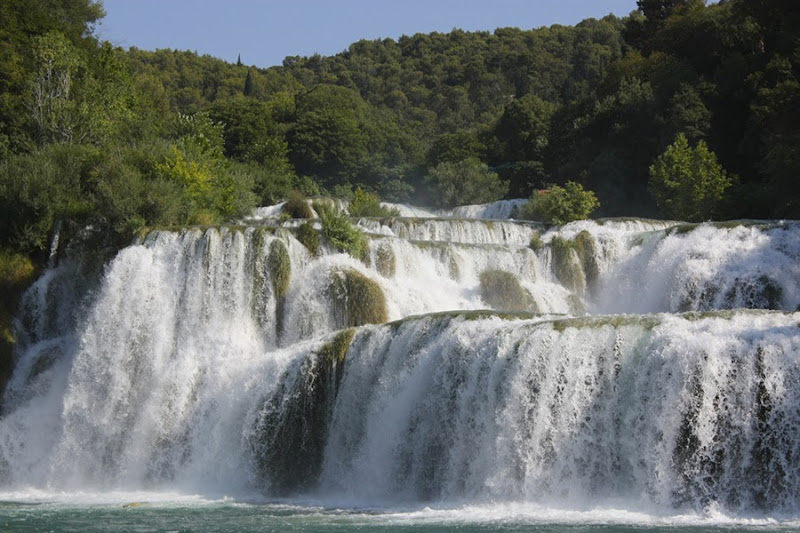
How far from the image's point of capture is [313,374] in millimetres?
22828

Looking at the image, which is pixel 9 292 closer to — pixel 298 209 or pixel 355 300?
pixel 355 300

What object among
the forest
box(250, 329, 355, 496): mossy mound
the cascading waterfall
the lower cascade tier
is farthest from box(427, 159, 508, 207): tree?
box(250, 329, 355, 496): mossy mound

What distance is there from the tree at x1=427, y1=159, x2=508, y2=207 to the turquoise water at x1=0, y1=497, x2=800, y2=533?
40.0m

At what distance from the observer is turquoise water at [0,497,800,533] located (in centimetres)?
1616

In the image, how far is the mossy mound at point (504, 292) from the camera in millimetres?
28422

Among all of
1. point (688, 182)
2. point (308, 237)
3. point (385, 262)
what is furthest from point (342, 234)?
point (688, 182)

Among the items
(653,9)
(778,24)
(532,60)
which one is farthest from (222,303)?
(532,60)

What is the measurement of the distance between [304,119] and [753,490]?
58.8 m

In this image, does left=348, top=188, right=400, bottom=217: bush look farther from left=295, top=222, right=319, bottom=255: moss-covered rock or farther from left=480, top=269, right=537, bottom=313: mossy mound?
left=480, top=269, right=537, bottom=313: mossy mound

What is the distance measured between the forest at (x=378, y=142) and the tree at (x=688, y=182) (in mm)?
79

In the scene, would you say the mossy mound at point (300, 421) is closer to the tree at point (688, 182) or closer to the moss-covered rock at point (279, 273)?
the moss-covered rock at point (279, 273)

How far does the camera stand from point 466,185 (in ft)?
198

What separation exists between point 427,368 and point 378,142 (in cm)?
5315

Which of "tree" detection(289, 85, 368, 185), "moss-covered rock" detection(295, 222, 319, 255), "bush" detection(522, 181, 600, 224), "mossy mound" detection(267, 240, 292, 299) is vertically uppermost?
"tree" detection(289, 85, 368, 185)
